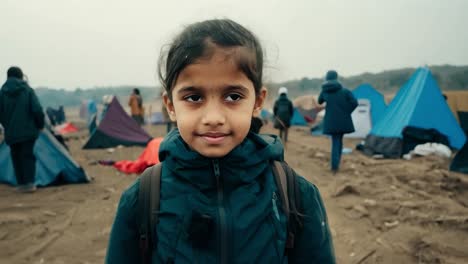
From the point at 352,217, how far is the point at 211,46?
3.40m

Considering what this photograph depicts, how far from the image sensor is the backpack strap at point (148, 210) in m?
1.20

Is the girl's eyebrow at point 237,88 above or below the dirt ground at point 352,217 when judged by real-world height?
above

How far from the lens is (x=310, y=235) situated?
1295 mm

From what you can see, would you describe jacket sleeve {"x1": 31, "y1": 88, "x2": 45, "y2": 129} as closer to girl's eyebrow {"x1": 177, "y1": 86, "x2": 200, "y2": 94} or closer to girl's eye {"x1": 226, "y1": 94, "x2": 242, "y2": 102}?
girl's eyebrow {"x1": 177, "y1": 86, "x2": 200, "y2": 94}

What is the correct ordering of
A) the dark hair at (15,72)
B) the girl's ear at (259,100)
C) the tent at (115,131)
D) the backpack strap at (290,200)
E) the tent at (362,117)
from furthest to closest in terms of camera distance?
the tent at (362,117) < the tent at (115,131) < the dark hair at (15,72) < the girl's ear at (259,100) < the backpack strap at (290,200)

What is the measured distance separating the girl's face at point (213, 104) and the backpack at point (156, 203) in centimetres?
22

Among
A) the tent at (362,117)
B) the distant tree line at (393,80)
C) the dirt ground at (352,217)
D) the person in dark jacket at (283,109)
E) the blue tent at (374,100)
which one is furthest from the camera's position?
the distant tree line at (393,80)

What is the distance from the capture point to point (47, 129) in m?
6.03

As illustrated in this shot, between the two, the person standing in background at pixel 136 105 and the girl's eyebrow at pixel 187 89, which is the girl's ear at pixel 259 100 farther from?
the person standing in background at pixel 136 105

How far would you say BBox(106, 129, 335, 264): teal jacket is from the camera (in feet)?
3.74

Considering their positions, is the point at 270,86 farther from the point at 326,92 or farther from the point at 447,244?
the point at 326,92

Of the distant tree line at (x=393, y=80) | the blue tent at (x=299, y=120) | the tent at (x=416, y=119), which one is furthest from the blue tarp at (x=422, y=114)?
the distant tree line at (x=393, y=80)

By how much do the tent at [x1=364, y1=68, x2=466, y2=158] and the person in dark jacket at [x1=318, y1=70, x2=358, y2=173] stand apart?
8.15ft

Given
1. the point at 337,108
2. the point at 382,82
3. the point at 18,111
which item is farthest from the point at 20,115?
the point at 382,82
